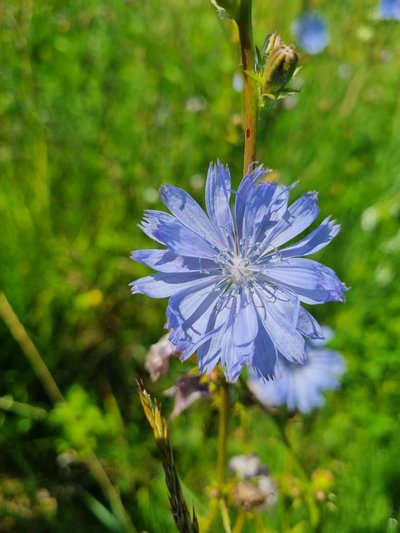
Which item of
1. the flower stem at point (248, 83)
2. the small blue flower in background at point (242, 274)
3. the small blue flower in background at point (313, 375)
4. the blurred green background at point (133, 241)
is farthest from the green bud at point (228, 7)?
the small blue flower in background at point (313, 375)

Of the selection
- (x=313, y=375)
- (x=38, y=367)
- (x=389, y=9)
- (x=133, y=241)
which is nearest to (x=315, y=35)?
(x=389, y=9)

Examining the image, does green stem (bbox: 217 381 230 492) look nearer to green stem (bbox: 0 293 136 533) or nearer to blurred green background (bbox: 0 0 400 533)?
blurred green background (bbox: 0 0 400 533)

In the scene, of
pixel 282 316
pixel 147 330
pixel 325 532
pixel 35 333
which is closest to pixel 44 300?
pixel 35 333

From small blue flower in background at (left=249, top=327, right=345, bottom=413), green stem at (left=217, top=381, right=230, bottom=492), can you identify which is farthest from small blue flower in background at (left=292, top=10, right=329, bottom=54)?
green stem at (left=217, top=381, right=230, bottom=492)

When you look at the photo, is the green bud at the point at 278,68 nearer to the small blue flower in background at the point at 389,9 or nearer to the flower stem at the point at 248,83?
the flower stem at the point at 248,83

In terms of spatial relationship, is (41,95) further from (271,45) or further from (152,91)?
(271,45)

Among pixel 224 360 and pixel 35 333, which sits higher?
pixel 224 360
